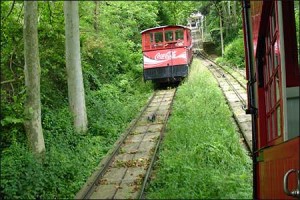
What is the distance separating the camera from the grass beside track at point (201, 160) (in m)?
7.22

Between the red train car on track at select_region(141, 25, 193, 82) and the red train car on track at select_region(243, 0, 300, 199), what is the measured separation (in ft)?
48.4

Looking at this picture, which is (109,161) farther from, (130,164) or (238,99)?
(238,99)

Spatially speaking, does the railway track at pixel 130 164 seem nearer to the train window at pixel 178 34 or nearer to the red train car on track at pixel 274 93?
the red train car on track at pixel 274 93

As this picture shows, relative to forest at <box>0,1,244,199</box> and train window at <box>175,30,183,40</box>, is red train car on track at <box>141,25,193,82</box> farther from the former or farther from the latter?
forest at <box>0,1,244,199</box>

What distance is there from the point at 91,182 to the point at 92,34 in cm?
947

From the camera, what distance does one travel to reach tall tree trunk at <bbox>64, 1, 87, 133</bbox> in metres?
11.1

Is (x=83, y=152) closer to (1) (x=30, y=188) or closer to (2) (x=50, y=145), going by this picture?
(2) (x=50, y=145)

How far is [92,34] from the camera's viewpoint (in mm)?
16688

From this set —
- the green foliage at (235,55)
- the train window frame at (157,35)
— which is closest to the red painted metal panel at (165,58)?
the train window frame at (157,35)

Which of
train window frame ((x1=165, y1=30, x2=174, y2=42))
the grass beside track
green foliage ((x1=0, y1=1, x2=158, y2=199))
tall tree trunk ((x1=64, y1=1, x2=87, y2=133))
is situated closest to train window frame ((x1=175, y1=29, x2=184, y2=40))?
train window frame ((x1=165, y1=30, x2=174, y2=42))

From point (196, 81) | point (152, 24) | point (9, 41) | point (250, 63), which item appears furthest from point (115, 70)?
point (250, 63)

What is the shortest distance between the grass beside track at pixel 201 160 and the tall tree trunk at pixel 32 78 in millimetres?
2615

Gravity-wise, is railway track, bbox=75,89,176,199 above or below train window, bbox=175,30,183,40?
below

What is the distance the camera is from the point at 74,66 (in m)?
11.5
